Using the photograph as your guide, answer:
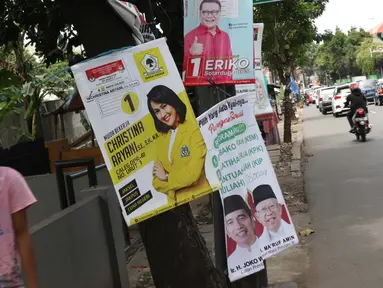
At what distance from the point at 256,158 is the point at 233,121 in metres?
0.34

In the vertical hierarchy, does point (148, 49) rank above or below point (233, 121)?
above

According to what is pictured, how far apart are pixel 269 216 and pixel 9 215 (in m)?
2.21

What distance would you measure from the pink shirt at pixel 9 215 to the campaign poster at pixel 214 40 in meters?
1.89

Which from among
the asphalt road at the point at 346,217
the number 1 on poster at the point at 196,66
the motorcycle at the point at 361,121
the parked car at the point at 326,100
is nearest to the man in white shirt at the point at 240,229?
the number 1 on poster at the point at 196,66

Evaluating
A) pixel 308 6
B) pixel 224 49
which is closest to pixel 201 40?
pixel 224 49

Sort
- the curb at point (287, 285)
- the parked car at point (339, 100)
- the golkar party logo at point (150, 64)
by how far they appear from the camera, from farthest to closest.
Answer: the parked car at point (339, 100)
the curb at point (287, 285)
the golkar party logo at point (150, 64)

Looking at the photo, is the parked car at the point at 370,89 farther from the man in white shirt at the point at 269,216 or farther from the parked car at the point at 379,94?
the man in white shirt at the point at 269,216

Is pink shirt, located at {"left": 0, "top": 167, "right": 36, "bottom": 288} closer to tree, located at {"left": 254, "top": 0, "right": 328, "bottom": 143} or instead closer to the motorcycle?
tree, located at {"left": 254, "top": 0, "right": 328, "bottom": 143}

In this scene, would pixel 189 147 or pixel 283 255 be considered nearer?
pixel 189 147

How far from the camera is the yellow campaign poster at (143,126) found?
10.4 ft

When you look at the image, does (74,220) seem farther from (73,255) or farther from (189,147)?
(189,147)

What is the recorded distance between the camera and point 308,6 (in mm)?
16672

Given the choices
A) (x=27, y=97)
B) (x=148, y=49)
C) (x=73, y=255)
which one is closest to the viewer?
(x=148, y=49)

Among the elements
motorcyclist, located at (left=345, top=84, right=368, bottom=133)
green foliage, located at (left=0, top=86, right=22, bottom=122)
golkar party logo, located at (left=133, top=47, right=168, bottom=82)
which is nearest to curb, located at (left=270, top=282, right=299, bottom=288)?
golkar party logo, located at (left=133, top=47, right=168, bottom=82)
